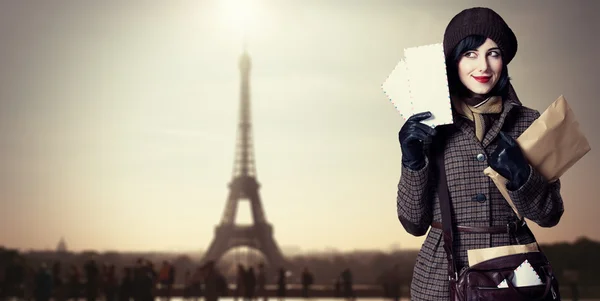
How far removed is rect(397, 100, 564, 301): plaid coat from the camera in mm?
1288

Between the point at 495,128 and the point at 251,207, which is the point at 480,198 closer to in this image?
the point at 495,128

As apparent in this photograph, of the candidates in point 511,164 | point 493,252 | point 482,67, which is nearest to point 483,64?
point 482,67

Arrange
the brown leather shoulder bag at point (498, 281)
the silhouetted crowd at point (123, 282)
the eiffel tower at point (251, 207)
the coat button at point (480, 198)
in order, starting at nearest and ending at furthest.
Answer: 1. the brown leather shoulder bag at point (498, 281)
2. the coat button at point (480, 198)
3. the silhouetted crowd at point (123, 282)
4. the eiffel tower at point (251, 207)

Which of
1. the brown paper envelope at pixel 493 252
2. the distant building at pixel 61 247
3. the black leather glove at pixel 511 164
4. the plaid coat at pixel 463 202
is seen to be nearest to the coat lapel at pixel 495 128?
the plaid coat at pixel 463 202

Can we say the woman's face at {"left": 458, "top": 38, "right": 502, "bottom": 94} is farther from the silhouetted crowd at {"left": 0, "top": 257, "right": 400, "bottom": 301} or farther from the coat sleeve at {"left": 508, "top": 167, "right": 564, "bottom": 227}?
the silhouetted crowd at {"left": 0, "top": 257, "right": 400, "bottom": 301}

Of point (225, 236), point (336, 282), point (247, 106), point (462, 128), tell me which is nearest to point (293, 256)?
point (336, 282)

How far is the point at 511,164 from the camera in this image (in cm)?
121

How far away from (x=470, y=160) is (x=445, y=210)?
11cm

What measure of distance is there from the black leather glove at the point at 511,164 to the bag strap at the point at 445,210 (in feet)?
0.40

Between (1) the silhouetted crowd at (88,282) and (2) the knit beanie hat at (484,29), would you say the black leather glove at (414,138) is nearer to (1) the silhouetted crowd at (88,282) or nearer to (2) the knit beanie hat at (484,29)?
(2) the knit beanie hat at (484,29)

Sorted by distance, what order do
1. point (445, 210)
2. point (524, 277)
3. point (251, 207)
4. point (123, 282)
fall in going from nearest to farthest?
point (524, 277) < point (445, 210) < point (123, 282) < point (251, 207)

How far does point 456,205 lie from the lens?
133 cm

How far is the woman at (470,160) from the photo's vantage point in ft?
4.16

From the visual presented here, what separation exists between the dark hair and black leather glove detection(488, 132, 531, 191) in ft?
0.62
